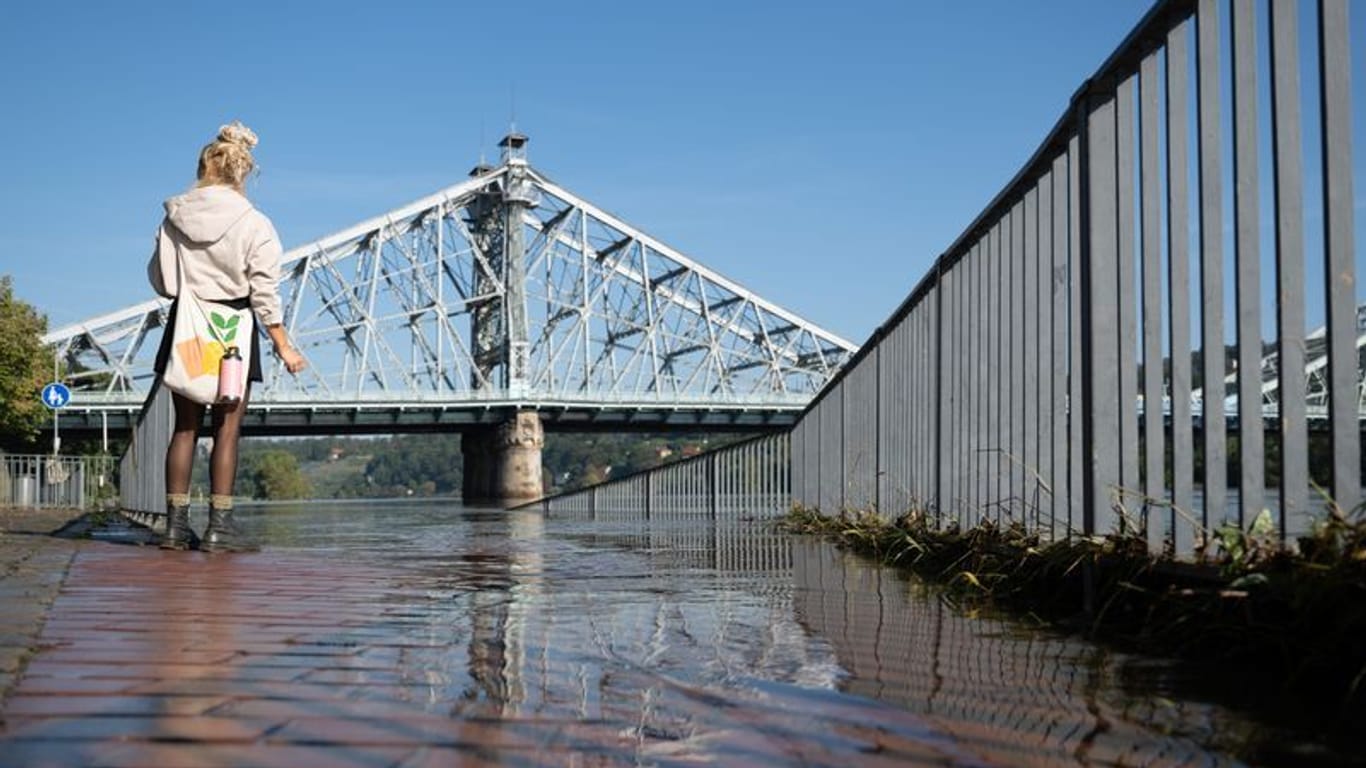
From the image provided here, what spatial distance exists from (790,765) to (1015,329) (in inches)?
109

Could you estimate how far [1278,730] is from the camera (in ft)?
4.99

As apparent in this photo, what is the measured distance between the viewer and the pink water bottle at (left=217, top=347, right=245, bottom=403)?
4680 mm

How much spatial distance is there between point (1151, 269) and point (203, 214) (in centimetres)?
320

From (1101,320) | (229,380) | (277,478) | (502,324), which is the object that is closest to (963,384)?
(1101,320)

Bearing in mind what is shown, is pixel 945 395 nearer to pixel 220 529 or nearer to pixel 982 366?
pixel 982 366

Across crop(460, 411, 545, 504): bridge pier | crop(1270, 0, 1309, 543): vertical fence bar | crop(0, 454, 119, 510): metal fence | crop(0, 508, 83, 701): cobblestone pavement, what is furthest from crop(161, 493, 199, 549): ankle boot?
crop(460, 411, 545, 504): bridge pier

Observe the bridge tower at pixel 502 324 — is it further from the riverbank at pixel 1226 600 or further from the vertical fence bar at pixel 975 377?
the riverbank at pixel 1226 600

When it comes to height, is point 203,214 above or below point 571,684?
above

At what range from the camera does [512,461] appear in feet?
188

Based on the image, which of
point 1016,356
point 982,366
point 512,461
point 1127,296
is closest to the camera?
point 1127,296

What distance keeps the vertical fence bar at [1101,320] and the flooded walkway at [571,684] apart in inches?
16.4

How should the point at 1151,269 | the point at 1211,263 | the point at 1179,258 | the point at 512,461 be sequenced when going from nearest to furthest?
the point at 1211,263, the point at 1179,258, the point at 1151,269, the point at 512,461

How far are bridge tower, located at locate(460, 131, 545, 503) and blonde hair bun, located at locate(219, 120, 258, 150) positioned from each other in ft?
173

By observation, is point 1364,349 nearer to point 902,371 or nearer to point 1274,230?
point 1274,230
